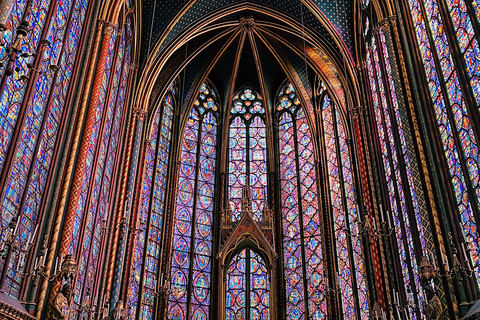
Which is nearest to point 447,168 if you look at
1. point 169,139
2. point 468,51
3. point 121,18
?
point 468,51

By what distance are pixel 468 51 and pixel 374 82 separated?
6200mm

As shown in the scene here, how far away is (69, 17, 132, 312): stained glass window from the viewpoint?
12.2m

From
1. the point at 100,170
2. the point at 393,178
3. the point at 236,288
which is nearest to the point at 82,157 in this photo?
the point at 100,170

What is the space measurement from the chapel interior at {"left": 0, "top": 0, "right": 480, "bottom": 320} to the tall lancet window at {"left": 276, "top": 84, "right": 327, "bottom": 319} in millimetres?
64

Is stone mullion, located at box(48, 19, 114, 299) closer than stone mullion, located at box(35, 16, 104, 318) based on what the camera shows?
No

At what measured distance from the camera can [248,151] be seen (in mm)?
21781

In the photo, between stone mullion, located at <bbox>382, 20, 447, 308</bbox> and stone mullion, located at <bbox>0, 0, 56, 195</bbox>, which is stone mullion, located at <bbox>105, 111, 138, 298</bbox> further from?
stone mullion, located at <bbox>382, 20, 447, 308</bbox>

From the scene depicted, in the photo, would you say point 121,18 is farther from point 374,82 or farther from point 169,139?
point 374,82

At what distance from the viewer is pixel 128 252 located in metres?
15.5

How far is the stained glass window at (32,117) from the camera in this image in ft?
29.2

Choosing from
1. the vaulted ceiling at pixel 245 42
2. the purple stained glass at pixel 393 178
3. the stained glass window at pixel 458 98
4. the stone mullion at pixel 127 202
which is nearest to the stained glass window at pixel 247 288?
the stone mullion at pixel 127 202

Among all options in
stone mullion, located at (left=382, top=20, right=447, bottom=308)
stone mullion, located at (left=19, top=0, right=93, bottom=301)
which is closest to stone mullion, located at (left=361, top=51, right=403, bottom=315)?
stone mullion, located at (left=382, top=20, right=447, bottom=308)

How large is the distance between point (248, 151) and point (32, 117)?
501 inches

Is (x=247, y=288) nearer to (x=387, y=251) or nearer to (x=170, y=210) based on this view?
(x=170, y=210)
